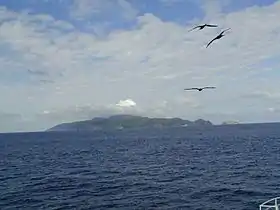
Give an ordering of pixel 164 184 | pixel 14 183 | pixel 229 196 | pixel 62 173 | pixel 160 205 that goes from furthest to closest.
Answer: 1. pixel 62 173
2. pixel 14 183
3. pixel 164 184
4. pixel 229 196
5. pixel 160 205

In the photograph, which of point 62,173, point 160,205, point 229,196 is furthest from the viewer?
point 62,173

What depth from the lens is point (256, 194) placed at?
4194 cm

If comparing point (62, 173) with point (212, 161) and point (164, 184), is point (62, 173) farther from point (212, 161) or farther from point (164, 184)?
point (212, 161)

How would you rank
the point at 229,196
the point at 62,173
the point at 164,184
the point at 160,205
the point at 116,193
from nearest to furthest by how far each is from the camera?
the point at 160,205 < the point at 229,196 < the point at 116,193 < the point at 164,184 < the point at 62,173

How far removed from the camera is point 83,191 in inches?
1837

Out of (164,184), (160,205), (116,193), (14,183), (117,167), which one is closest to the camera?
(160,205)

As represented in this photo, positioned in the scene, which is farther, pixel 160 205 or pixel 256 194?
pixel 256 194

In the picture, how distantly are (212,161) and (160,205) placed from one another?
38950 mm

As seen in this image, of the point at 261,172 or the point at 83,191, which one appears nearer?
the point at 83,191

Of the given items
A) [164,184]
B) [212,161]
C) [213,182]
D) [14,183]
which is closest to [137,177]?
[164,184]

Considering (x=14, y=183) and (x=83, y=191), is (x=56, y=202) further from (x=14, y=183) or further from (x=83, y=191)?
(x=14, y=183)

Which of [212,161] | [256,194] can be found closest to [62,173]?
[212,161]

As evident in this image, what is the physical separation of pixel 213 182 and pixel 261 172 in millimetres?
11052

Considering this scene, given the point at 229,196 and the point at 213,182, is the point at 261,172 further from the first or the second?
the point at 229,196
